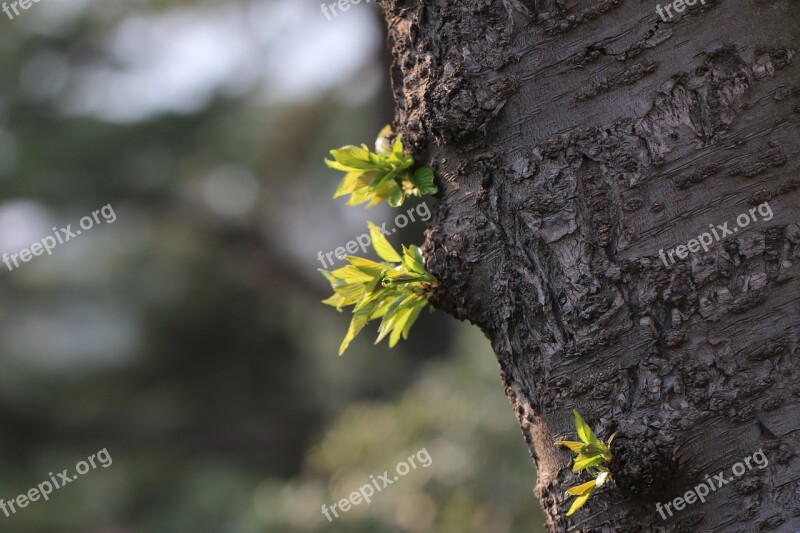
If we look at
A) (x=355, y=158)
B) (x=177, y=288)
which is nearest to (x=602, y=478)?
(x=355, y=158)

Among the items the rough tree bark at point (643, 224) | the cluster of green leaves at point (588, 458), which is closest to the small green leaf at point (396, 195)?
the rough tree bark at point (643, 224)

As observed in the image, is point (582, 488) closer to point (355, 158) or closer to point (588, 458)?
point (588, 458)

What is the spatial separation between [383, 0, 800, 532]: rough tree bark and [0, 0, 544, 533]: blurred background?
159 inches

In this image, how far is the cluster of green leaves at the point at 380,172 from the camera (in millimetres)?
974

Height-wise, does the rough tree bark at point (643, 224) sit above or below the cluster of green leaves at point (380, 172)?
below

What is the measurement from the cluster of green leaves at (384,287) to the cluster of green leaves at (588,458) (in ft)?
0.80

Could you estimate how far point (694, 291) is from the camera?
793 mm

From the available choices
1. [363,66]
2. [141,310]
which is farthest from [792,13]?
[141,310]

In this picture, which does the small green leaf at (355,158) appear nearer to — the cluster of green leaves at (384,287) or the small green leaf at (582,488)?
the cluster of green leaves at (384,287)

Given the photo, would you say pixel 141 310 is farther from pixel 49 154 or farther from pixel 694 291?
pixel 694 291

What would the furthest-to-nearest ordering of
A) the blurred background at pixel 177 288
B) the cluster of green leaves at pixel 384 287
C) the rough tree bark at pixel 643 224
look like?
the blurred background at pixel 177 288
the cluster of green leaves at pixel 384 287
the rough tree bark at pixel 643 224

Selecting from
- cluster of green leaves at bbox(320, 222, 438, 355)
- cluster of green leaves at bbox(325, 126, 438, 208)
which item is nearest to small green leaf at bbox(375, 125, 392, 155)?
cluster of green leaves at bbox(325, 126, 438, 208)

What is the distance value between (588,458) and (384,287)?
1.05 feet

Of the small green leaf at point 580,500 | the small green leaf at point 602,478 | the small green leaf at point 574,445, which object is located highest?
the small green leaf at point 574,445
